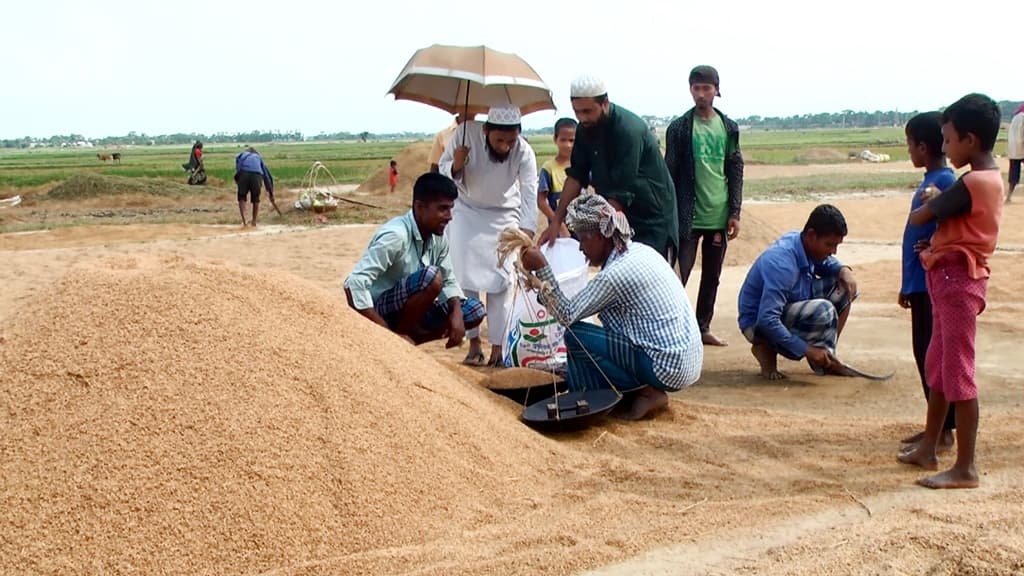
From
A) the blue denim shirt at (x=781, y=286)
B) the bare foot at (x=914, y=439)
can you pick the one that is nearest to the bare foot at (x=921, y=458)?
the bare foot at (x=914, y=439)

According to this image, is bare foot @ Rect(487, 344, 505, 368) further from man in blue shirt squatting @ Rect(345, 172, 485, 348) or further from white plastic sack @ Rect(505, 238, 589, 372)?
man in blue shirt squatting @ Rect(345, 172, 485, 348)

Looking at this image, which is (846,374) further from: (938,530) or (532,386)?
(938,530)

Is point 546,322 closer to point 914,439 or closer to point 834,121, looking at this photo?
point 914,439

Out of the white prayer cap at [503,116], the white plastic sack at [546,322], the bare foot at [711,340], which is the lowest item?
the bare foot at [711,340]

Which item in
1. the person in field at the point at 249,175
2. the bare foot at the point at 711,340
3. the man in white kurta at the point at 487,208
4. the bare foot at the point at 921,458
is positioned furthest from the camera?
the person in field at the point at 249,175

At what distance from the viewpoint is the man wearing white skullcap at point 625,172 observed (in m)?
4.17

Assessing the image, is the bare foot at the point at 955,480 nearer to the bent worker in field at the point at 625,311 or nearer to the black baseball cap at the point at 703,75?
the bent worker in field at the point at 625,311

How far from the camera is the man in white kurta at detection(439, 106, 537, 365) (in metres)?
4.75

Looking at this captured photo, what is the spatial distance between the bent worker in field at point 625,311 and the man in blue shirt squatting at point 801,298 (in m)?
0.78

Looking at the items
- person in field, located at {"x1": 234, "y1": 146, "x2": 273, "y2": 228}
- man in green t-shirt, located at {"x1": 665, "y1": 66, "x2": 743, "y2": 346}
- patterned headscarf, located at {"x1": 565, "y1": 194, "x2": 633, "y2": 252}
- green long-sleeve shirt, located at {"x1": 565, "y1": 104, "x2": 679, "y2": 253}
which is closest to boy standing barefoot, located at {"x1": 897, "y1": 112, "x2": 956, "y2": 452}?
patterned headscarf, located at {"x1": 565, "y1": 194, "x2": 633, "y2": 252}

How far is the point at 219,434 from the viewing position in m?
2.69

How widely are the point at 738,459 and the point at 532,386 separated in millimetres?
A: 994

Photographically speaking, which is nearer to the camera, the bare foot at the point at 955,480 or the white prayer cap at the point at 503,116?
the bare foot at the point at 955,480

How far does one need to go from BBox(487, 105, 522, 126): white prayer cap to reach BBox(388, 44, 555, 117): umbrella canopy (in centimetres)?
13
